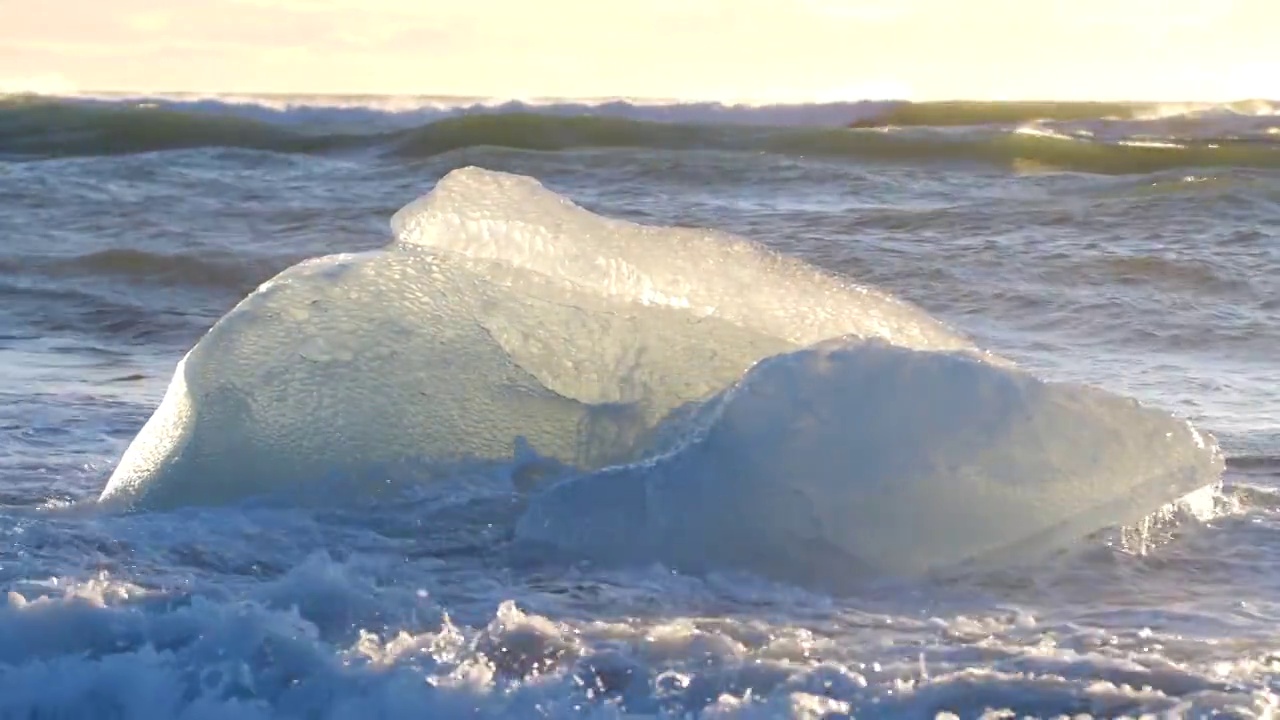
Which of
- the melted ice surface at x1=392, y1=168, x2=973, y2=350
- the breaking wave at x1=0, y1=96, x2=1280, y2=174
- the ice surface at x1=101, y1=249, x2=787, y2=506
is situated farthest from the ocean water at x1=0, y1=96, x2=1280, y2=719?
the breaking wave at x1=0, y1=96, x2=1280, y2=174

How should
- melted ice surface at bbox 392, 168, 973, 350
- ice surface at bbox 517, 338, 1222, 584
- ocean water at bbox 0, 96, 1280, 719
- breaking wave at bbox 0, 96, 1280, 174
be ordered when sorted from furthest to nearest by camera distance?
1. breaking wave at bbox 0, 96, 1280, 174
2. melted ice surface at bbox 392, 168, 973, 350
3. ice surface at bbox 517, 338, 1222, 584
4. ocean water at bbox 0, 96, 1280, 719

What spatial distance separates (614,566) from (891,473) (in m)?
0.47

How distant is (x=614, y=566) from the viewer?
2.77 metres

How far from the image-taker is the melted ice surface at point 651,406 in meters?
2.77

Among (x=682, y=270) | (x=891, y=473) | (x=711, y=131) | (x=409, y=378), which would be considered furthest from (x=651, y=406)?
(x=711, y=131)

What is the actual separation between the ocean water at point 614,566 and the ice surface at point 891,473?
0.25ft

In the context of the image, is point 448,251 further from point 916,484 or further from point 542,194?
point 916,484

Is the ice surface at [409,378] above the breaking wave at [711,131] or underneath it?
underneath

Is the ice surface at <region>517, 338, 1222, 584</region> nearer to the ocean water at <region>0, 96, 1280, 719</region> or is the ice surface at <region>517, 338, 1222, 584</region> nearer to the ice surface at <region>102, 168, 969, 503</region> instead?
the ocean water at <region>0, 96, 1280, 719</region>

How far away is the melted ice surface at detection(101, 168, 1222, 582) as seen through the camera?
9.09ft

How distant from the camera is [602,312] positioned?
325cm

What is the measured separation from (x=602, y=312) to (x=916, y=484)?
2.50ft

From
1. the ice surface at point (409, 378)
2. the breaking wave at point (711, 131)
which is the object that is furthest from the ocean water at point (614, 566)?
the breaking wave at point (711, 131)

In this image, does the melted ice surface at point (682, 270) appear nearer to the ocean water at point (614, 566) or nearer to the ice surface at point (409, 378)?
the ice surface at point (409, 378)
